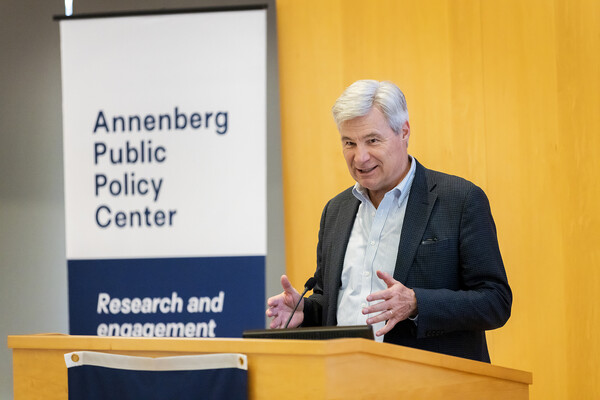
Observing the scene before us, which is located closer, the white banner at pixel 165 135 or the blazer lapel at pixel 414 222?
the blazer lapel at pixel 414 222

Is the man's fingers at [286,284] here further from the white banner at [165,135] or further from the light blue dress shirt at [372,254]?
the white banner at [165,135]

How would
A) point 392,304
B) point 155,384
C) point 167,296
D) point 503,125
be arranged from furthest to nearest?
point 167,296
point 503,125
point 392,304
point 155,384

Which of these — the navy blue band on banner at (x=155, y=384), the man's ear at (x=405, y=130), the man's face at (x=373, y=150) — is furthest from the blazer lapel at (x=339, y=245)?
the navy blue band on banner at (x=155, y=384)

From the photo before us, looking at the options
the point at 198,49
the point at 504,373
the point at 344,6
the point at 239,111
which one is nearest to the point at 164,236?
the point at 239,111

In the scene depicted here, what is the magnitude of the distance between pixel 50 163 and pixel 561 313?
320 cm

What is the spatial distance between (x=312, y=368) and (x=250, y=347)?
0.53 ft

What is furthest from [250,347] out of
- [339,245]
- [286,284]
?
[339,245]

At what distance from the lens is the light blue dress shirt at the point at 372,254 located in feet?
7.64

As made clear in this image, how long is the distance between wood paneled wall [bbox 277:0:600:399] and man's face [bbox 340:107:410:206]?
52.6 inches

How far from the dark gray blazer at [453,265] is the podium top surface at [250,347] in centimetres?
30

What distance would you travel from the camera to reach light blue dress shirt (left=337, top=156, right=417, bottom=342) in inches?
91.7

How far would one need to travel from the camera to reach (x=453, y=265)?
2.25 meters

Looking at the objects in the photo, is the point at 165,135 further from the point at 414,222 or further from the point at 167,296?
the point at 414,222

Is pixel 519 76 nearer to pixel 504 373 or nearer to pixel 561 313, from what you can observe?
pixel 561 313
